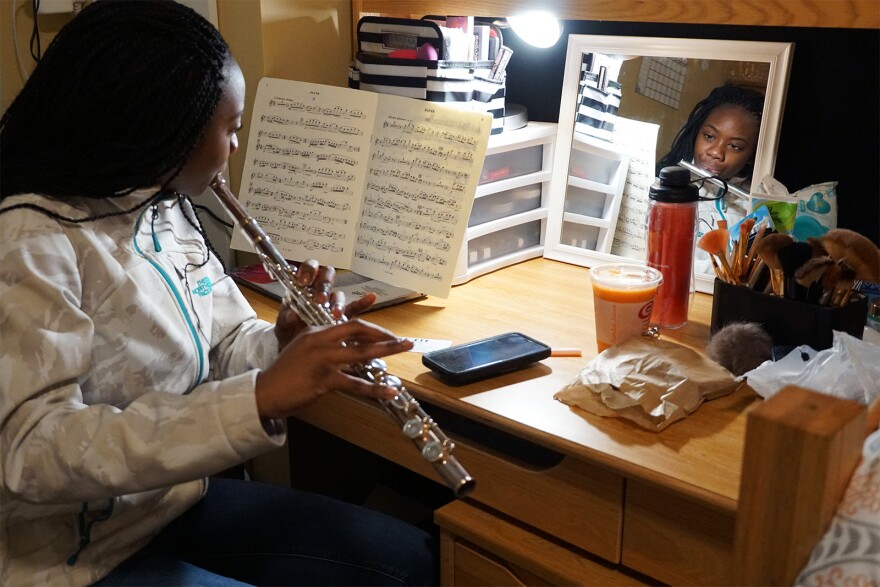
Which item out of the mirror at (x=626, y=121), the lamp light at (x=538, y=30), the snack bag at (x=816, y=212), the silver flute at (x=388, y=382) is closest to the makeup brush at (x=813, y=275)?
the snack bag at (x=816, y=212)

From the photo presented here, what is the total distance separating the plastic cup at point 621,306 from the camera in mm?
1166

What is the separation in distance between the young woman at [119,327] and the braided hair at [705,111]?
629 millimetres

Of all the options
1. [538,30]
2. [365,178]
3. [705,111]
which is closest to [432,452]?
[365,178]

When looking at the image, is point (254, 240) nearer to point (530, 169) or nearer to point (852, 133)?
point (530, 169)

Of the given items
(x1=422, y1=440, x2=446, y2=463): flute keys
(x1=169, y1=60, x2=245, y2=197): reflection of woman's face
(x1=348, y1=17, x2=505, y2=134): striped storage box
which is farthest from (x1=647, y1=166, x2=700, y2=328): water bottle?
(x1=169, y1=60, x2=245, y2=197): reflection of woman's face

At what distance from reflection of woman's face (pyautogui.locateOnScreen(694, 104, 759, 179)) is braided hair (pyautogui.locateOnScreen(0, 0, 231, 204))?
0.80 meters

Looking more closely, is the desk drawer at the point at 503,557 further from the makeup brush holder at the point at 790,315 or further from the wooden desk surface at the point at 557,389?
the makeup brush holder at the point at 790,315

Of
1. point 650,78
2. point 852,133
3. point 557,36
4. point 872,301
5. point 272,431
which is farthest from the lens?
point 557,36

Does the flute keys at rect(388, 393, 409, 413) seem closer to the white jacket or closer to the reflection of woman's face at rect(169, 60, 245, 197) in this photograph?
the white jacket

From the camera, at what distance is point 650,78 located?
4.82 ft

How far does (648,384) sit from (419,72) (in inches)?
28.7

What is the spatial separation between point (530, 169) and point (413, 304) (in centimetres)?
38

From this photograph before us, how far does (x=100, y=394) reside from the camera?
1003mm

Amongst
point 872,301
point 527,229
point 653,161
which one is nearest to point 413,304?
point 527,229
